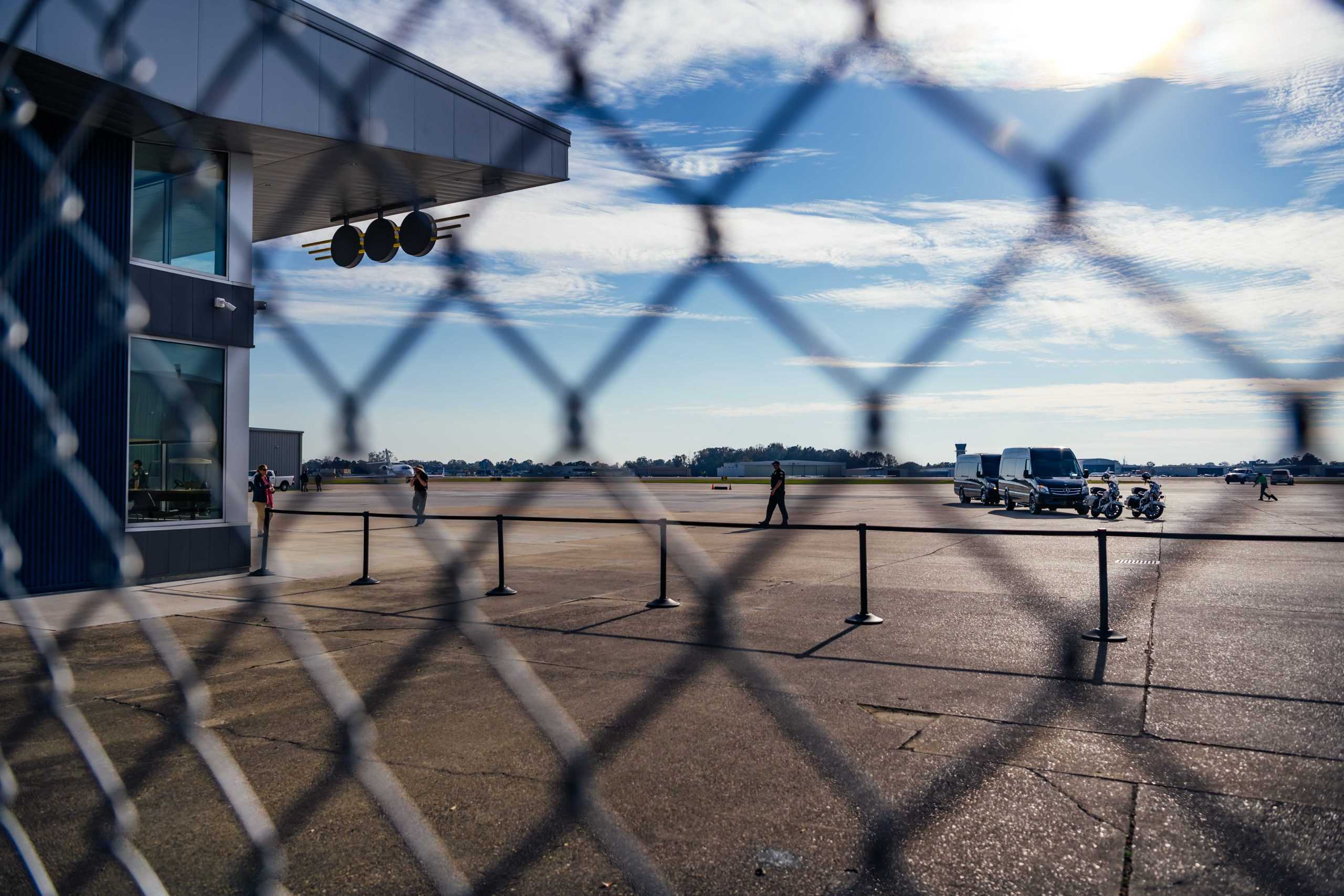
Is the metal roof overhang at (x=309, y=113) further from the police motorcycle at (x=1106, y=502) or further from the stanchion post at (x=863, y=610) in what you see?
the police motorcycle at (x=1106, y=502)

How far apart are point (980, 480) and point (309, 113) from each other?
93.3ft

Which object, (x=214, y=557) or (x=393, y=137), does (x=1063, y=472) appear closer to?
(x=214, y=557)

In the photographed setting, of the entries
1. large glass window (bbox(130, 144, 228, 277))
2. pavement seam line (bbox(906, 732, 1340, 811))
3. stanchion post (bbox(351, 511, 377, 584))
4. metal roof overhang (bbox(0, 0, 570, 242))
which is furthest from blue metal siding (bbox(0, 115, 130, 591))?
pavement seam line (bbox(906, 732, 1340, 811))

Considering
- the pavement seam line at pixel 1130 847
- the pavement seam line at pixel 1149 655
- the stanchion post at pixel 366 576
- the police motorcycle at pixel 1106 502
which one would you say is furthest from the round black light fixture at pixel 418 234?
the police motorcycle at pixel 1106 502

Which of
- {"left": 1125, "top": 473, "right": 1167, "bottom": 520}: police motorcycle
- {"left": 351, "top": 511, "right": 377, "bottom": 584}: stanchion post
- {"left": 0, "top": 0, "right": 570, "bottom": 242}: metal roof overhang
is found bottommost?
{"left": 351, "top": 511, "right": 377, "bottom": 584}: stanchion post

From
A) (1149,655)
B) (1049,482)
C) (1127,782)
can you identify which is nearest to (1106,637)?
(1149,655)

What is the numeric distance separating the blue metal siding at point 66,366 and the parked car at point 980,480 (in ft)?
86.2

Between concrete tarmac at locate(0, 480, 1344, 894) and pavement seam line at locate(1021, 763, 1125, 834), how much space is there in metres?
0.02

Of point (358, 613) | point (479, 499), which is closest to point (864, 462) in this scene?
point (358, 613)

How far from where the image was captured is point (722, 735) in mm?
4637

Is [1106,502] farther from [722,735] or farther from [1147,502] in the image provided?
[722,735]

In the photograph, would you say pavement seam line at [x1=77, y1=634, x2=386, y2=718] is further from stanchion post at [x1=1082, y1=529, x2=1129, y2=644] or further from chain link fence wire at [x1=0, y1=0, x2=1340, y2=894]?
stanchion post at [x1=1082, y1=529, x2=1129, y2=644]

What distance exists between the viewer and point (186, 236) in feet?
38.1

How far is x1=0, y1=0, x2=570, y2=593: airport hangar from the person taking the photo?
8.02 metres
